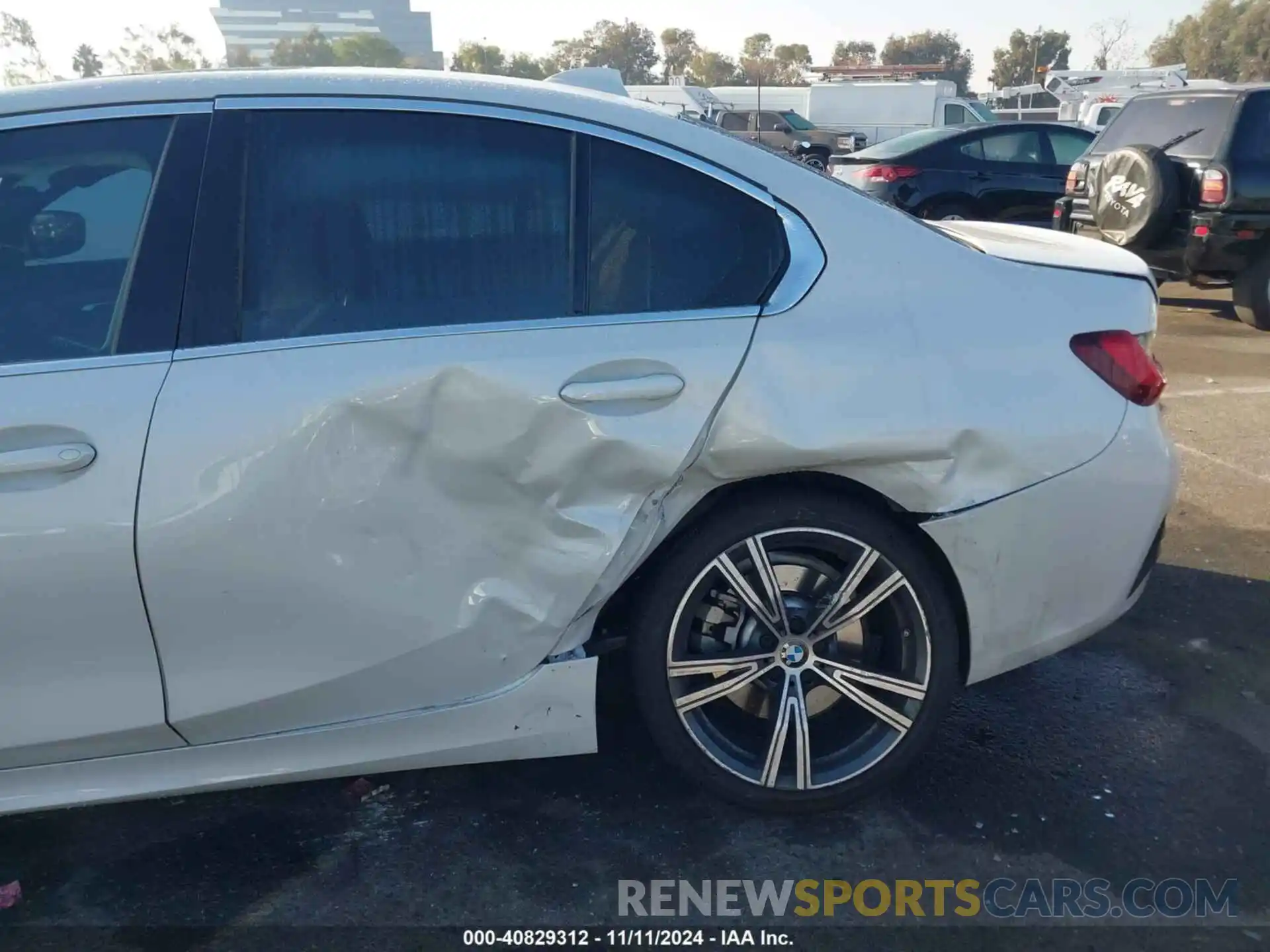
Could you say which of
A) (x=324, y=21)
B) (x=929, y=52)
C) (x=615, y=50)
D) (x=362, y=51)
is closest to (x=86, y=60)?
(x=362, y=51)

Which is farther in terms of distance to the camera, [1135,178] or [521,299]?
[1135,178]

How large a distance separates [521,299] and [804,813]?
146cm

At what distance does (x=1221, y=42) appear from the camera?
64.4 metres

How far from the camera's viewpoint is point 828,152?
27.1 m

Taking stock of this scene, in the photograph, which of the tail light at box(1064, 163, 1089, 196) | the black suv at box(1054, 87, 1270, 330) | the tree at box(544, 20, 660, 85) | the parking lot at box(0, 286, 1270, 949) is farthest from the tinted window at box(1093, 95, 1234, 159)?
the tree at box(544, 20, 660, 85)

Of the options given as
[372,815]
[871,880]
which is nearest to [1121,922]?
[871,880]

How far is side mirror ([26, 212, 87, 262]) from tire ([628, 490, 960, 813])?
1.52 metres

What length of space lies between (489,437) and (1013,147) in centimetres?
1035

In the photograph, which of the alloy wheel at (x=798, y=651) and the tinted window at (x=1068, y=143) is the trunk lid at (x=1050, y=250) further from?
the tinted window at (x=1068, y=143)

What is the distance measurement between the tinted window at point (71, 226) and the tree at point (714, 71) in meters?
81.4

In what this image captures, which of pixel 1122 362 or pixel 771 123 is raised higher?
pixel 1122 362

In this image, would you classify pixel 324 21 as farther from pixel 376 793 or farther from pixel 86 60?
pixel 376 793

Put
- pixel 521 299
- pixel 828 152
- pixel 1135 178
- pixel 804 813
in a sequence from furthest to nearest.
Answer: pixel 828 152
pixel 1135 178
pixel 804 813
pixel 521 299

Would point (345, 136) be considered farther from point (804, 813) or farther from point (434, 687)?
point (804, 813)
